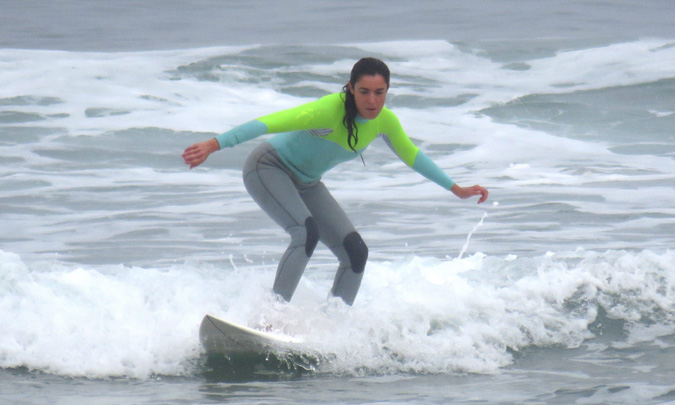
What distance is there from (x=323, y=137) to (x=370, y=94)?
1.23 ft

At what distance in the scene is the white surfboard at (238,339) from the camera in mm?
4715

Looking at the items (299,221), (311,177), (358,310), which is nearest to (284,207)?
(299,221)

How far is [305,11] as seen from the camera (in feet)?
86.1

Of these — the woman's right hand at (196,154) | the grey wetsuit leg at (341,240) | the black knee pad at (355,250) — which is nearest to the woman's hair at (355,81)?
the grey wetsuit leg at (341,240)

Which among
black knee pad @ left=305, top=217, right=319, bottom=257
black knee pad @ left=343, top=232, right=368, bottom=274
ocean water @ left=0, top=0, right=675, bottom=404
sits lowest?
ocean water @ left=0, top=0, right=675, bottom=404

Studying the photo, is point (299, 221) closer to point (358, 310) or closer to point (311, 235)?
point (311, 235)

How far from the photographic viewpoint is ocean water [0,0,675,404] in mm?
4836

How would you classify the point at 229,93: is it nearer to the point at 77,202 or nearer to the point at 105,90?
the point at 105,90

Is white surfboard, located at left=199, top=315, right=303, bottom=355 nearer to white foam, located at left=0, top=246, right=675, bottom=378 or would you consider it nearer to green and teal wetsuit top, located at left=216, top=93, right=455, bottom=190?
white foam, located at left=0, top=246, right=675, bottom=378

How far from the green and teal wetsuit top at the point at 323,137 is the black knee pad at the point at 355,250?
0.38 meters

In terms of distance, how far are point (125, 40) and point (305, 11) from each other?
564 cm

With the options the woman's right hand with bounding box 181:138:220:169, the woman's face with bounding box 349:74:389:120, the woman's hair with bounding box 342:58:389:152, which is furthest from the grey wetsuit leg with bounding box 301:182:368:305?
the woman's right hand with bounding box 181:138:220:169

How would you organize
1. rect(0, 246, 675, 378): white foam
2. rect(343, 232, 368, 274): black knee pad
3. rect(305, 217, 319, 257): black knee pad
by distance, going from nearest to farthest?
1. rect(305, 217, 319, 257): black knee pad
2. rect(343, 232, 368, 274): black knee pad
3. rect(0, 246, 675, 378): white foam

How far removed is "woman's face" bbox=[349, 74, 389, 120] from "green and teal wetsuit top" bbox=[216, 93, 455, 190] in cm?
14
